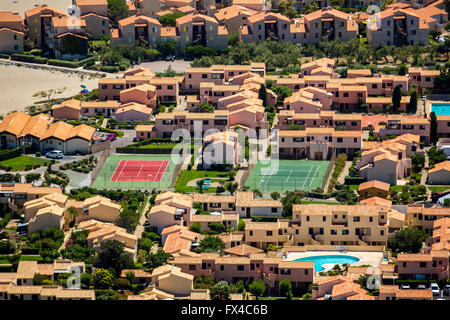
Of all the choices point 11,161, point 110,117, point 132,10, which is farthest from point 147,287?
point 132,10

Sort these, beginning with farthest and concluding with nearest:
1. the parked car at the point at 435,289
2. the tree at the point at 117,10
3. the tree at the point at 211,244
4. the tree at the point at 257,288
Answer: the tree at the point at 117,10
the tree at the point at 211,244
the tree at the point at 257,288
the parked car at the point at 435,289

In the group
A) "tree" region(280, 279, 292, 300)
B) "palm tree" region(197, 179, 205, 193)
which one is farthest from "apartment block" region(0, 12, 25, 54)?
"tree" region(280, 279, 292, 300)

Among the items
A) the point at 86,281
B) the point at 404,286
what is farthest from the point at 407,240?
the point at 86,281

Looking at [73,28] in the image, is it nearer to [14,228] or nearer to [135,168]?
Answer: [135,168]

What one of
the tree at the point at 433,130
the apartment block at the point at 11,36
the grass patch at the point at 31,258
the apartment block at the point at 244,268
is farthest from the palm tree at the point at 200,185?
the apartment block at the point at 11,36

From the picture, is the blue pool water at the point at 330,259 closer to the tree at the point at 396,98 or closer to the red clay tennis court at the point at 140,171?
the red clay tennis court at the point at 140,171

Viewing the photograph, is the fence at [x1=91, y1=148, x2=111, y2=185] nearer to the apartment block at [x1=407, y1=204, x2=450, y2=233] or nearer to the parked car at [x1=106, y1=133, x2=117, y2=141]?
the parked car at [x1=106, y1=133, x2=117, y2=141]

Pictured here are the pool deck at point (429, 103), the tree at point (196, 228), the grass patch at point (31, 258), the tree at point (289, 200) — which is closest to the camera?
the grass patch at point (31, 258)
